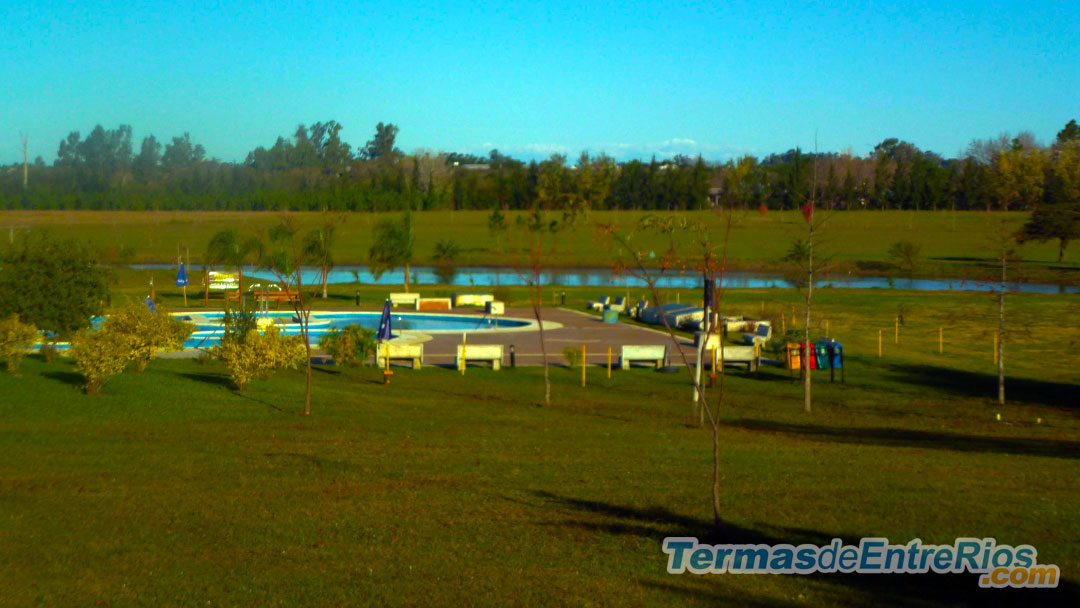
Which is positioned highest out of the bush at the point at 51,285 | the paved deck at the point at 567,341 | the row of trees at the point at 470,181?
the row of trees at the point at 470,181

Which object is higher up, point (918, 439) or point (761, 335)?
point (761, 335)

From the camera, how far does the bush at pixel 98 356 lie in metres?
15.3

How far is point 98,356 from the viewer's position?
15.4 meters

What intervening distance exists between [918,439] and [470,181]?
93587 mm

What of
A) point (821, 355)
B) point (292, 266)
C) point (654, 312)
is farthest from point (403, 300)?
point (821, 355)

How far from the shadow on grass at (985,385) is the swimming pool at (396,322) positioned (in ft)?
45.2

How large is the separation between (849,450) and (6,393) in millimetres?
13722

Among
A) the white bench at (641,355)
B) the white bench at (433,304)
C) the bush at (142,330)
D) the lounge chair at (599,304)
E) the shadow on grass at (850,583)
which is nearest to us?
the shadow on grass at (850,583)

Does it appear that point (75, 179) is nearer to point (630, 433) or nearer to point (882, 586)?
point (630, 433)

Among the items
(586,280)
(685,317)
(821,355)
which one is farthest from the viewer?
(586,280)

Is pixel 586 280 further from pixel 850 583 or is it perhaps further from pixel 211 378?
pixel 850 583

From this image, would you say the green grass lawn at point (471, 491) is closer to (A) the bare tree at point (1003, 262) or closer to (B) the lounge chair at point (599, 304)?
(A) the bare tree at point (1003, 262)

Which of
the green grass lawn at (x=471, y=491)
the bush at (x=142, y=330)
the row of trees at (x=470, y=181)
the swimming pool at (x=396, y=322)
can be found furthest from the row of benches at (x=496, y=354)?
the row of trees at (x=470, y=181)

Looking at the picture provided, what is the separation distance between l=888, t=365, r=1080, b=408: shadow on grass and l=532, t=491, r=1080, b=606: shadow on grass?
51.2 feet
